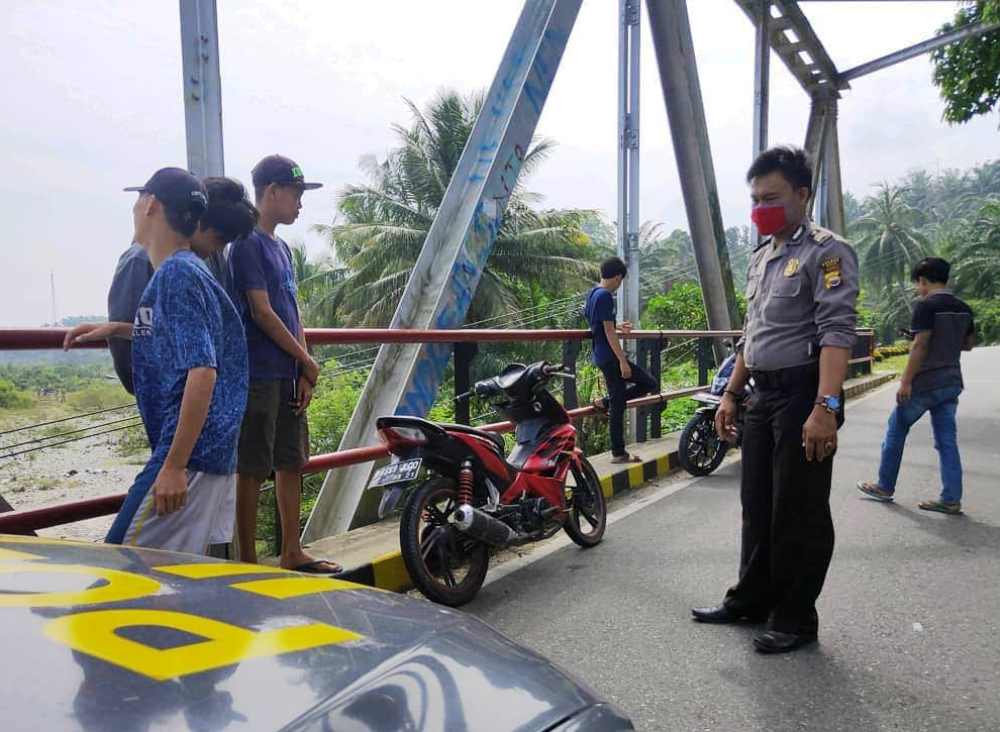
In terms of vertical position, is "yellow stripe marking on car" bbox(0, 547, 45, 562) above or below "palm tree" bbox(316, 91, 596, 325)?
below

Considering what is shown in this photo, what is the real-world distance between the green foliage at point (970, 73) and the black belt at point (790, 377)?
32.7ft

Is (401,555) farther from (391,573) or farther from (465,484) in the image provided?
(465,484)

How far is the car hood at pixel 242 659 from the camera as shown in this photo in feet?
2.52

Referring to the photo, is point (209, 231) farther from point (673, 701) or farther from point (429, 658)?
point (673, 701)

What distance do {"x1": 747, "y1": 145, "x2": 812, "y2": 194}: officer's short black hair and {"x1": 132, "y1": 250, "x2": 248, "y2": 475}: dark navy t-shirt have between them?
1.85 m

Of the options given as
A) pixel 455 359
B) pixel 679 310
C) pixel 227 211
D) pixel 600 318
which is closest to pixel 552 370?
pixel 455 359

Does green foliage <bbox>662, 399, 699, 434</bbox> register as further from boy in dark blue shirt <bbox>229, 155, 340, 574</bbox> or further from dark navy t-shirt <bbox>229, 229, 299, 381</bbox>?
dark navy t-shirt <bbox>229, 229, 299, 381</bbox>

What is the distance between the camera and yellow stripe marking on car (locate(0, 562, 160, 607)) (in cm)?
98

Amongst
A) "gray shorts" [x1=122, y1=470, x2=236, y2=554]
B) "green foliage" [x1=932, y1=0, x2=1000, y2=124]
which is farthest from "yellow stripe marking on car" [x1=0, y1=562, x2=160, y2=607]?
"green foliage" [x1=932, y1=0, x2=1000, y2=124]

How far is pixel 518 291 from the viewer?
25750mm

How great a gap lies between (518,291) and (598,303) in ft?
66.4

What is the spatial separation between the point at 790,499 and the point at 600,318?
3019 millimetres

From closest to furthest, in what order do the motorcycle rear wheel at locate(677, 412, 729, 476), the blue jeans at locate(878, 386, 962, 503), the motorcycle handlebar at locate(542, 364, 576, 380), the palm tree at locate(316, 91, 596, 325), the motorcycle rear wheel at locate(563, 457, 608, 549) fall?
the motorcycle handlebar at locate(542, 364, 576, 380) < the motorcycle rear wheel at locate(563, 457, 608, 549) < the blue jeans at locate(878, 386, 962, 503) < the motorcycle rear wheel at locate(677, 412, 729, 476) < the palm tree at locate(316, 91, 596, 325)

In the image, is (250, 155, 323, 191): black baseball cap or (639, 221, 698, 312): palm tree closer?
(250, 155, 323, 191): black baseball cap
